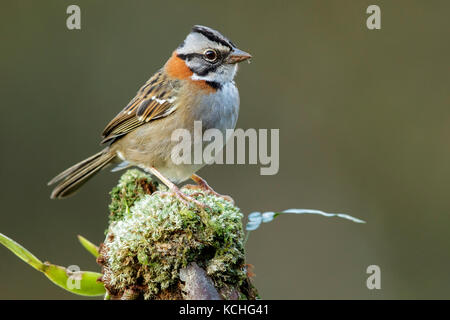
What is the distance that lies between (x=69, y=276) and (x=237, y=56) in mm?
2395

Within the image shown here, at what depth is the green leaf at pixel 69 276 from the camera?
3.27 m

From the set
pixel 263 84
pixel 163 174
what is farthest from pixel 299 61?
pixel 163 174

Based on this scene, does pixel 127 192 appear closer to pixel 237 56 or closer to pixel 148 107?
pixel 148 107

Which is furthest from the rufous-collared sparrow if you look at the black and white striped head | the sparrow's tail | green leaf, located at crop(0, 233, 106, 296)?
green leaf, located at crop(0, 233, 106, 296)

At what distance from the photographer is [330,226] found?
8.49m

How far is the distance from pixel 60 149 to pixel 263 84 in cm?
376

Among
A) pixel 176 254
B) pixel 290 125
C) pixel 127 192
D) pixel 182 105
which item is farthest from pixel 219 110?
pixel 290 125

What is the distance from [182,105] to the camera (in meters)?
4.65

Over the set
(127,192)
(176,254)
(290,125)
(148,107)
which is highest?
(290,125)

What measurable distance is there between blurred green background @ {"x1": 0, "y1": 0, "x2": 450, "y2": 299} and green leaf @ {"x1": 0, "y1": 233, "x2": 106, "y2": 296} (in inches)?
184

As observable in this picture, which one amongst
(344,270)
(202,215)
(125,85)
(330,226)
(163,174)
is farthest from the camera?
(125,85)

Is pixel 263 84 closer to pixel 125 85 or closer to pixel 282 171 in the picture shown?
pixel 282 171

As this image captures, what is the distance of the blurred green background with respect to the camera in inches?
318

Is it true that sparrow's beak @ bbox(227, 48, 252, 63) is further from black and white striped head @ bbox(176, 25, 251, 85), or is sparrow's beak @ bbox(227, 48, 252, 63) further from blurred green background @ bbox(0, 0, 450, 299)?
blurred green background @ bbox(0, 0, 450, 299)
